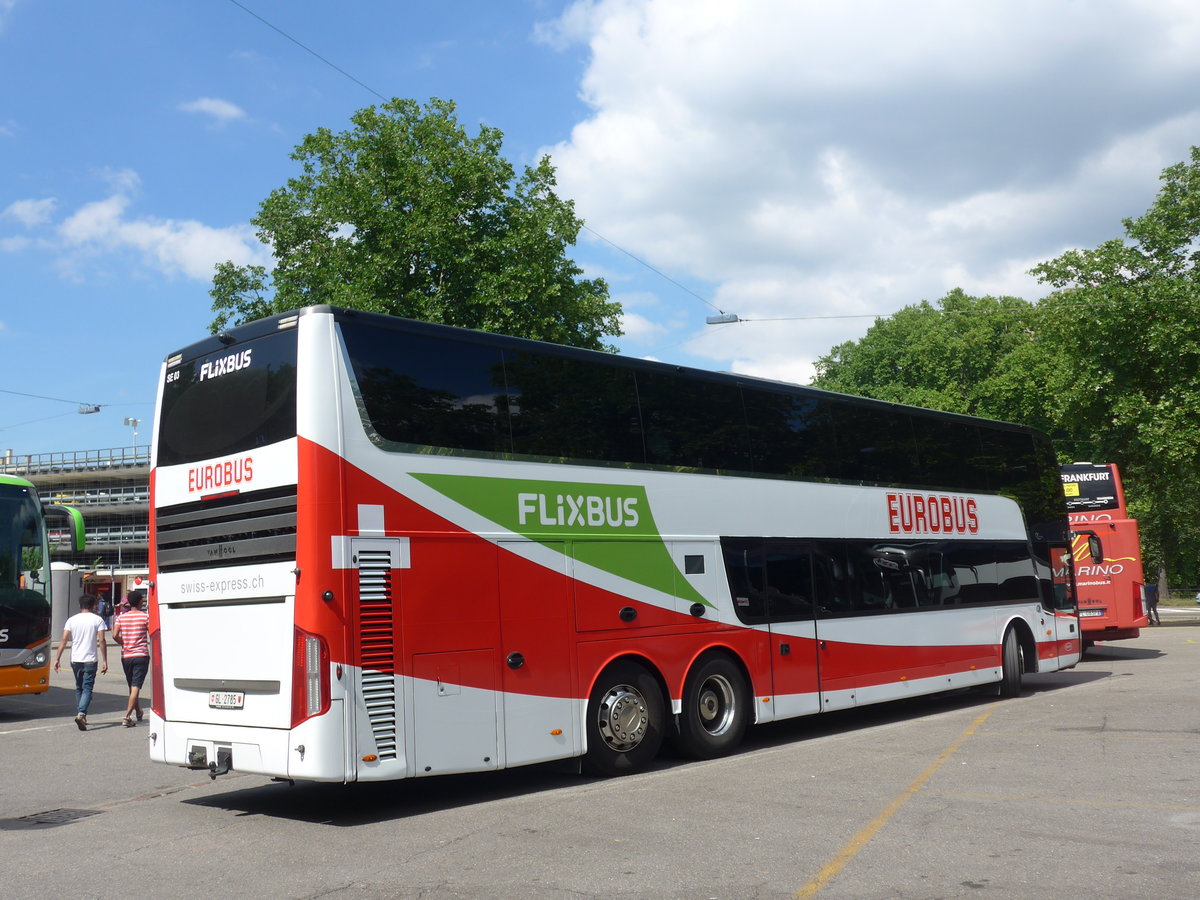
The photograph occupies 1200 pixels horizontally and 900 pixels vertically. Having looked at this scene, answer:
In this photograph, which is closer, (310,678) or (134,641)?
(310,678)

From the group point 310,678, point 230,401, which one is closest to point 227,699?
point 310,678

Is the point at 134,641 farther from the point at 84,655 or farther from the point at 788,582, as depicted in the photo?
the point at 788,582

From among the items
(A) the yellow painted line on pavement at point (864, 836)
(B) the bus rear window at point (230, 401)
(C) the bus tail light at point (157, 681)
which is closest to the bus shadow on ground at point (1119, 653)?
(A) the yellow painted line on pavement at point (864, 836)

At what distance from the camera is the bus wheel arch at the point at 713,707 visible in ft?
36.0

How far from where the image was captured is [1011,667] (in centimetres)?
1644

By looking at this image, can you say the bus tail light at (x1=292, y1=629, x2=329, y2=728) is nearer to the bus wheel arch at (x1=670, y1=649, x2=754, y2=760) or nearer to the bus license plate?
the bus license plate

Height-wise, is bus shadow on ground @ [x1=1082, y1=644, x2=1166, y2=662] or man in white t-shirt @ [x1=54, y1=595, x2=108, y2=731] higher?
man in white t-shirt @ [x1=54, y1=595, x2=108, y2=731]

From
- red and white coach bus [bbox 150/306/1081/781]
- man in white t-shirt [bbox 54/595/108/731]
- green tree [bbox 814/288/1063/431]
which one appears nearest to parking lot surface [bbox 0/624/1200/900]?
red and white coach bus [bbox 150/306/1081/781]

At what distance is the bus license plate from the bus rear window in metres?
1.86

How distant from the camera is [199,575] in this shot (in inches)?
362

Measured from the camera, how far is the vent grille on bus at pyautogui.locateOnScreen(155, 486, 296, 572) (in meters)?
8.44

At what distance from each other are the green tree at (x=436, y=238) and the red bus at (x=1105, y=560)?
42.2ft

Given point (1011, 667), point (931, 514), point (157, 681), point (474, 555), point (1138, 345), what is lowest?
point (1011, 667)

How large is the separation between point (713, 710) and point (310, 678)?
4.68 meters
